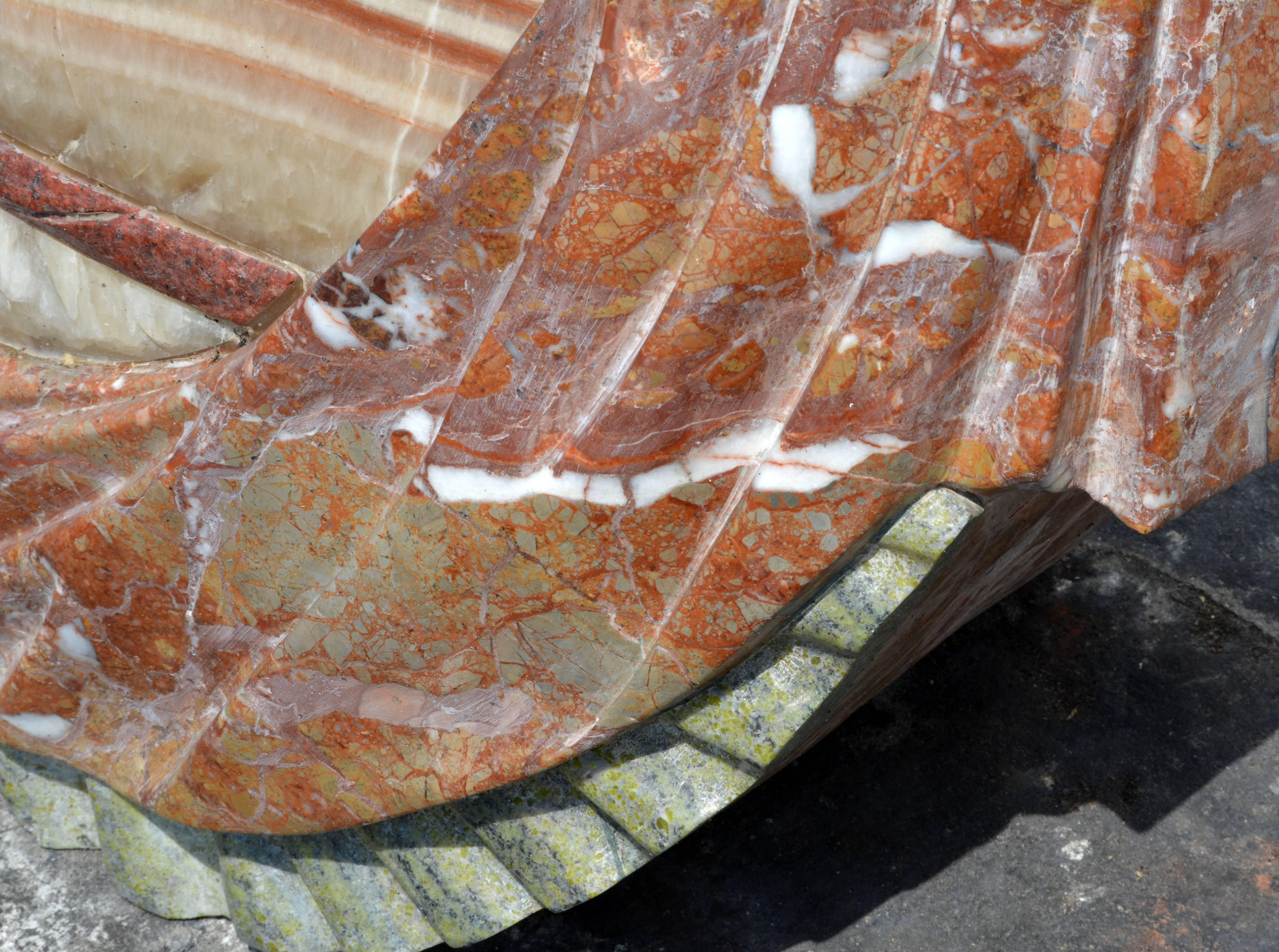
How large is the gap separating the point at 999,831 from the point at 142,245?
1.22m

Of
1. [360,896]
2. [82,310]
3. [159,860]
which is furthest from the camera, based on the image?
[159,860]

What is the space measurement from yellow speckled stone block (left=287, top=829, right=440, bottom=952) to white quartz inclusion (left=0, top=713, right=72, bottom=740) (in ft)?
0.95

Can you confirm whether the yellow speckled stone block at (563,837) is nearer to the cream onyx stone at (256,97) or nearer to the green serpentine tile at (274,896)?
the green serpentine tile at (274,896)

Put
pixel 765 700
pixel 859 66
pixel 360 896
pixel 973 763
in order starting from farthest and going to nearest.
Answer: pixel 973 763 < pixel 360 896 < pixel 765 700 < pixel 859 66

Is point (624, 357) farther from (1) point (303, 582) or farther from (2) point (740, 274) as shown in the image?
(1) point (303, 582)

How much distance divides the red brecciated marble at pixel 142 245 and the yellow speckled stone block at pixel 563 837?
57cm

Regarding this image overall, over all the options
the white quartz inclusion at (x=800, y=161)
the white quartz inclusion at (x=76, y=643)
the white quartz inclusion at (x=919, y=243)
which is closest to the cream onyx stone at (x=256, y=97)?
the white quartz inclusion at (x=800, y=161)

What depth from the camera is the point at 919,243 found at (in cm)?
89

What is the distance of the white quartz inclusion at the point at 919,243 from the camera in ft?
2.91

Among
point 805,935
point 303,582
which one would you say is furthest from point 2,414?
point 805,935

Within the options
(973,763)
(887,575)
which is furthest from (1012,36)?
(973,763)

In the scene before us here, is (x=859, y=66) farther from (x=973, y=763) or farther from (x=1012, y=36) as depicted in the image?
(x=973, y=763)

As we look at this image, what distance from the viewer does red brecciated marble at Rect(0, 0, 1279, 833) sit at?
87 centimetres

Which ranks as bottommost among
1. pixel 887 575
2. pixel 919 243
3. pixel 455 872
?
pixel 455 872
